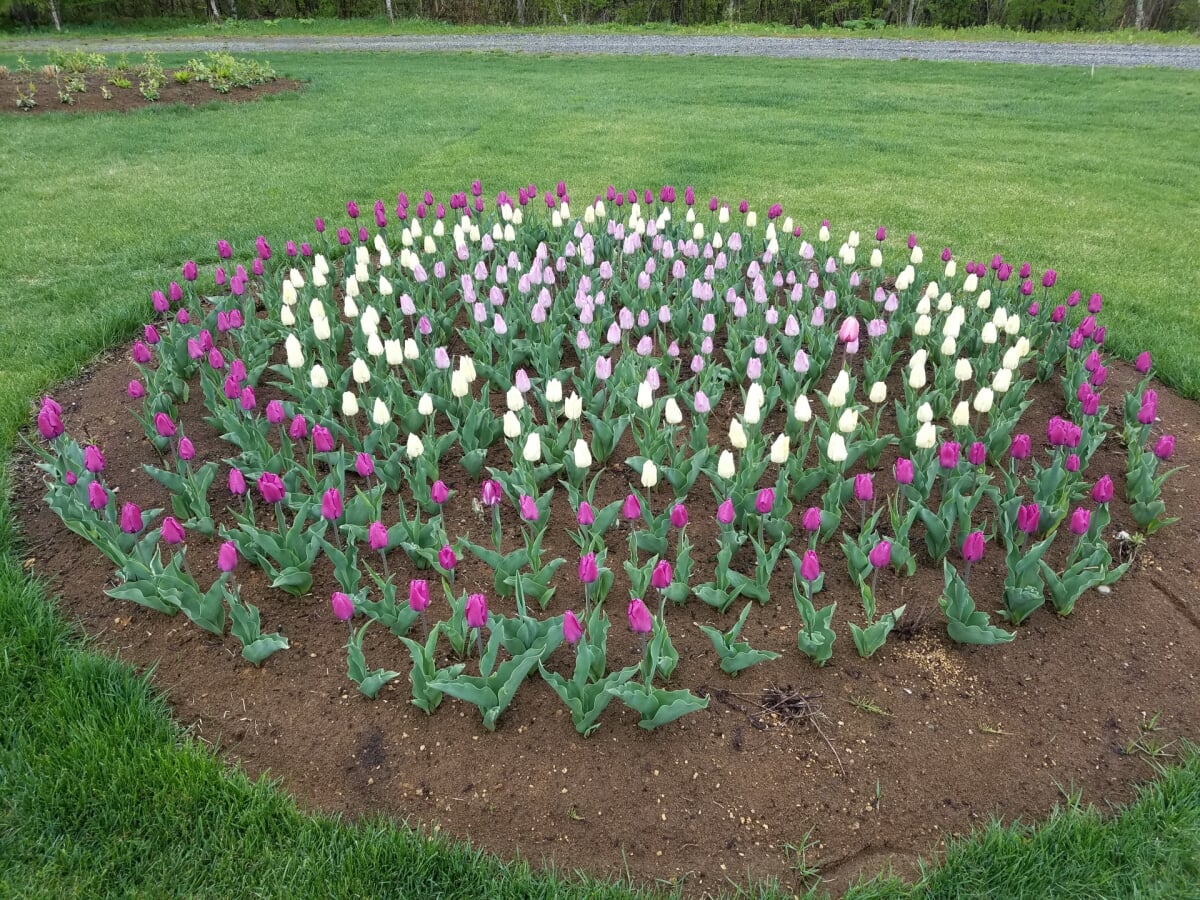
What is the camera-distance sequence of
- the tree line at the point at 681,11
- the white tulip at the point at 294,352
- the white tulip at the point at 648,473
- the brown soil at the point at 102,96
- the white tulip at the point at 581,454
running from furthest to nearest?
the tree line at the point at 681,11
the brown soil at the point at 102,96
the white tulip at the point at 294,352
the white tulip at the point at 581,454
the white tulip at the point at 648,473

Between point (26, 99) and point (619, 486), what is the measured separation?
47.2ft

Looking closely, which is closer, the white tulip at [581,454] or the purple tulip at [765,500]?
the purple tulip at [765,500]

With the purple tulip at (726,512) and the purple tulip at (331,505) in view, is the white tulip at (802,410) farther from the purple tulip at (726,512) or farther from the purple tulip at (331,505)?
Answer: the purple tulip at (331,505)

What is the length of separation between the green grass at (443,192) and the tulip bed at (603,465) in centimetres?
48

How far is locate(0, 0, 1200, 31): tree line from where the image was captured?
34.9 meters

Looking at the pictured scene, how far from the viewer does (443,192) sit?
8672 millimetres

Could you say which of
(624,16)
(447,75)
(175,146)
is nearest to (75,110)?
(175,146)

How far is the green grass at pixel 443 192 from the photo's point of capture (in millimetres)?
2230

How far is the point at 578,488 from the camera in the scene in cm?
365

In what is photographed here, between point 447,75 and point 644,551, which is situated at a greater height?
point 447,75

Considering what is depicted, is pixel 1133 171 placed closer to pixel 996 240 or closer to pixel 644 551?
pixel 996 240

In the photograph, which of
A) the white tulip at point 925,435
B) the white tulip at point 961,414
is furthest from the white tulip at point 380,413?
the white tulip at point 961,414

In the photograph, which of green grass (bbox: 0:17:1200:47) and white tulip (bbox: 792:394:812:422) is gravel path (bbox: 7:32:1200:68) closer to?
green grass (bbox: 0:17:1200:47)

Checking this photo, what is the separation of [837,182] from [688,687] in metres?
7.70
